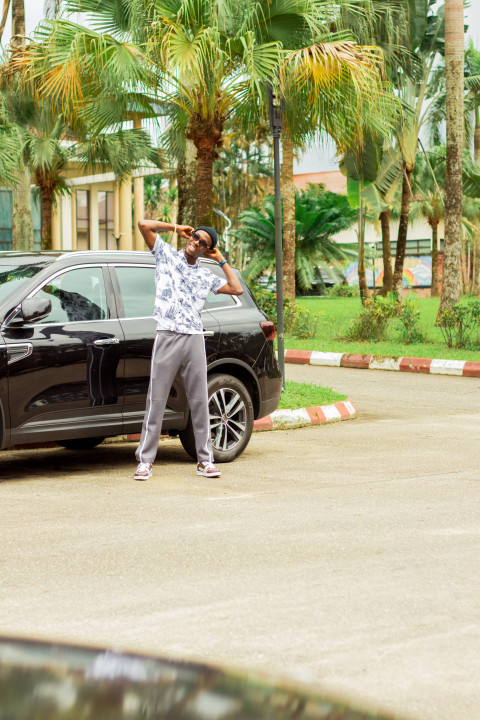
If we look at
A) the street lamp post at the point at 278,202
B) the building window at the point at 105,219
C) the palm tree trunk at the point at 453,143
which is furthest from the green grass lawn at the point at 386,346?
the building window at the point at 105,219

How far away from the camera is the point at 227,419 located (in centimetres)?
888

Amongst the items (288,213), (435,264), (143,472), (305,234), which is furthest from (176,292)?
(435,264)

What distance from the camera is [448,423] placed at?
1150cm

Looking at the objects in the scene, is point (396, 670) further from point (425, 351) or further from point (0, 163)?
point (0, 163)

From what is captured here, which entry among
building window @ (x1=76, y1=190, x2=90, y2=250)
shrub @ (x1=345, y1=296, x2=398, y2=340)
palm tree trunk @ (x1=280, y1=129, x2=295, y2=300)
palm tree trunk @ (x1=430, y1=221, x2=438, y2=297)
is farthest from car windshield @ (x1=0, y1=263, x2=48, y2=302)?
palm tree trunk @ (x1=430, y1=221, x2=438, y2=297)

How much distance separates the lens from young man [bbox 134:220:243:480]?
313 inches

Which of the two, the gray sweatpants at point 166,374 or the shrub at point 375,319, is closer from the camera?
the gray sweatpants at point 166,374

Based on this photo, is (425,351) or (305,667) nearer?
(305,667)

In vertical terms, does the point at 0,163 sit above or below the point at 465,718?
above

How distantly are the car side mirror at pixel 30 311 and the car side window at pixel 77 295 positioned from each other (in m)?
0.24

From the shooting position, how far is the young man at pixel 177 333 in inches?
313

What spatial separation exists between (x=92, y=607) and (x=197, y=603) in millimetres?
455

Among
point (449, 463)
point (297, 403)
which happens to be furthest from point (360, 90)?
point (449, 463)

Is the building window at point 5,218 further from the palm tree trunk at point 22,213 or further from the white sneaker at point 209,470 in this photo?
the white sneaker at point 209,470
